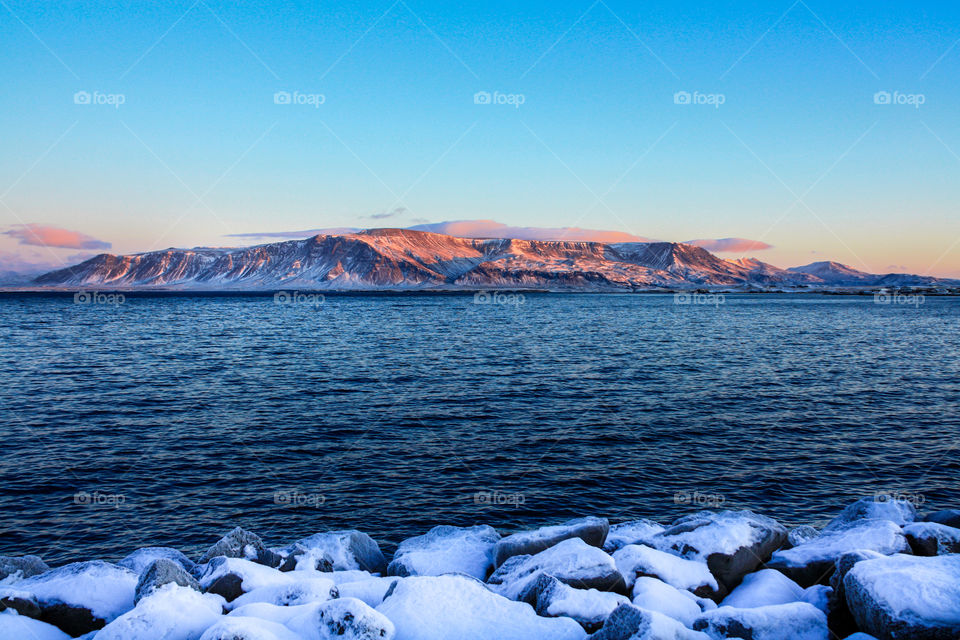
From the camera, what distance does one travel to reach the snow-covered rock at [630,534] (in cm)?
1187

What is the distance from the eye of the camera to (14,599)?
8.69 meters

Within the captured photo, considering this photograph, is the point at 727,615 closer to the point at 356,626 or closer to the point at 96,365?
the point at 356,626

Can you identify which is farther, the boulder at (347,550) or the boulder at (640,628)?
the boulder at (347,550)

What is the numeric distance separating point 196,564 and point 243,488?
502 cm

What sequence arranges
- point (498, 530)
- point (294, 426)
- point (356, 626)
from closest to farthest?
point (356, 626) < point (498, 530) < point (294, 426)

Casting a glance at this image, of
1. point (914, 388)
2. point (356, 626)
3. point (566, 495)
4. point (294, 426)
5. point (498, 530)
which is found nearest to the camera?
point (356, 626)

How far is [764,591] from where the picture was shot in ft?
30.5

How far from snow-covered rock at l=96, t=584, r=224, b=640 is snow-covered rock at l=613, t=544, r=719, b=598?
245 inches

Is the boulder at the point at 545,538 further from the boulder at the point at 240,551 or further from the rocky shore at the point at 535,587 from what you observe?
the boulder at the point at 240,551

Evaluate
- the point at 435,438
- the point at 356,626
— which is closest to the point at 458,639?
the point at 356,626

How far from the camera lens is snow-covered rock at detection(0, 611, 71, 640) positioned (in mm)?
8133

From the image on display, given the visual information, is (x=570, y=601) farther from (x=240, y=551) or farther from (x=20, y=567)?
(x=20, y=567)

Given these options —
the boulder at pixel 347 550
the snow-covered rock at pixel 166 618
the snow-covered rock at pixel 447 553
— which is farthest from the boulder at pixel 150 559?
the snow-covered rock at pixel 447 553

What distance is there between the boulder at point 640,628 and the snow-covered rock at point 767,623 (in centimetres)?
39
